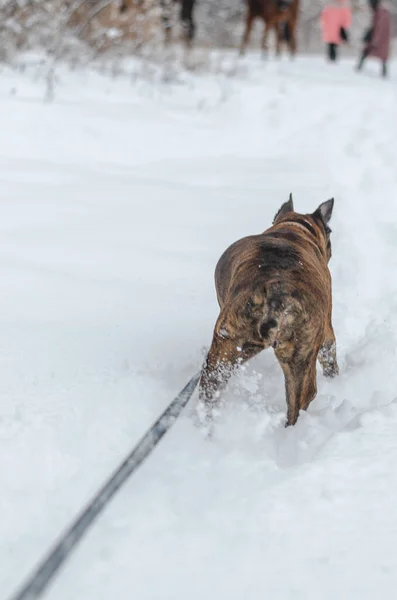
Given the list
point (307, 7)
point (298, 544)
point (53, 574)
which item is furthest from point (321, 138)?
point (307, 7)

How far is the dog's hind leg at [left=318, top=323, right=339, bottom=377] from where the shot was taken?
3.82 m

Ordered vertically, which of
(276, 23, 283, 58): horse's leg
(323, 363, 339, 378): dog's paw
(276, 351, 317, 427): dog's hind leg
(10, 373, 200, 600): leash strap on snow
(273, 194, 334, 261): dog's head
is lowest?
(323, 363, 339, 378): dog's paw

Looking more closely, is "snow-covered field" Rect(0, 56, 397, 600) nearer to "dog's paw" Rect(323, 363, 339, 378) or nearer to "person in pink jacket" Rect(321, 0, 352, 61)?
"dog's paw" Rect(323, 363, 339, 378)

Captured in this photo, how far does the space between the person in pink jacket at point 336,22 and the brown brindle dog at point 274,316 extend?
1564 centimetres

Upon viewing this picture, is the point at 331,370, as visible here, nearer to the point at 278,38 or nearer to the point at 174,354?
the point at 174,354

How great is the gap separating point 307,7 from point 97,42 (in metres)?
22.8

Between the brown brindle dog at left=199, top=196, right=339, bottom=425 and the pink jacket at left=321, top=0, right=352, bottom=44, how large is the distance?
1564 centimetres

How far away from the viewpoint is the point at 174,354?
4.26 meters

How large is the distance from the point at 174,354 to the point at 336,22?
1551 cm

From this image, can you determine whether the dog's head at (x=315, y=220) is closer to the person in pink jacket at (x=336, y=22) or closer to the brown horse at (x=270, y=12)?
the brown horse at (x=270, y=12)

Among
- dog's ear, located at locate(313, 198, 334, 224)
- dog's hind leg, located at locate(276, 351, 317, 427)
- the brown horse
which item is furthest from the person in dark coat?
dog's hind leg, located at locate(276, 351, 317, 427)

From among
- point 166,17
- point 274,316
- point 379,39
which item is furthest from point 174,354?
point 379,39

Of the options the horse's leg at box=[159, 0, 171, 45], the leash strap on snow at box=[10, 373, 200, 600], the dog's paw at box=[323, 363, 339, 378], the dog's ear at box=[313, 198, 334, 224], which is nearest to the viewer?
the leash strap on snow at box=[10, 373, 200, 600]

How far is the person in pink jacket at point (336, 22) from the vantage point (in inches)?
692
